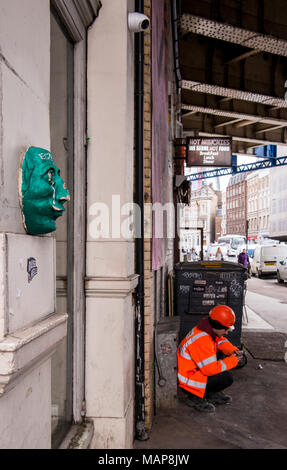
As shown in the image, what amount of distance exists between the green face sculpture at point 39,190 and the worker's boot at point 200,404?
401 cm

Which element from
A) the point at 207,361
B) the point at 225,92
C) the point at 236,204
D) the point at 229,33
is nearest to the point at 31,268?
the point at 207,361

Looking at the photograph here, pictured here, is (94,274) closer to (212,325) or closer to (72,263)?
(72,263)

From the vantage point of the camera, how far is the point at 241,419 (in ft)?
15.2

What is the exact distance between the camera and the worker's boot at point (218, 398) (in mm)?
5113

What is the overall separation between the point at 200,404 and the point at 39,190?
4207 millimetres

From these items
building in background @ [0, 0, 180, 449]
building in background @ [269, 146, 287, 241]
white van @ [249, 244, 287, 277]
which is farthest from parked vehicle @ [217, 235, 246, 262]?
building in background @ [0, 0, 180, 449]

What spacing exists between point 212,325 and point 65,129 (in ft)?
9.81

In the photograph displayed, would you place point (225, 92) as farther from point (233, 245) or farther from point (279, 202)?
point (279, 202)

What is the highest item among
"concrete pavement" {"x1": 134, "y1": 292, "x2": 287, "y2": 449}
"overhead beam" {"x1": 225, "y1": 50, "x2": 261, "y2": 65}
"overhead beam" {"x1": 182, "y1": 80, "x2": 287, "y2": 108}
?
"overhead beam" {"x1": 225, "y1": 50, "x2": 261, "y2": 65}

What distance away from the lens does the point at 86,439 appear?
2.97m

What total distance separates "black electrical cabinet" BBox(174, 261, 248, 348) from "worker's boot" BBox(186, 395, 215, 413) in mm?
1588

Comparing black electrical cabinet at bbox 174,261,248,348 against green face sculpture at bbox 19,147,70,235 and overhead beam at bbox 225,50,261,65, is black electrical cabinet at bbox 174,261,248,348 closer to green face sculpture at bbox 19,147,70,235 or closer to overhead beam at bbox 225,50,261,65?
green face sculpture at bbox 19,147,70,235

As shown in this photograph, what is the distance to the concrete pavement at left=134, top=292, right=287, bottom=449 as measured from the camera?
4.02 m

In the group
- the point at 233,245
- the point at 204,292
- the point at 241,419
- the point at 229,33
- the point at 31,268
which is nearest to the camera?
the point at 31,268
